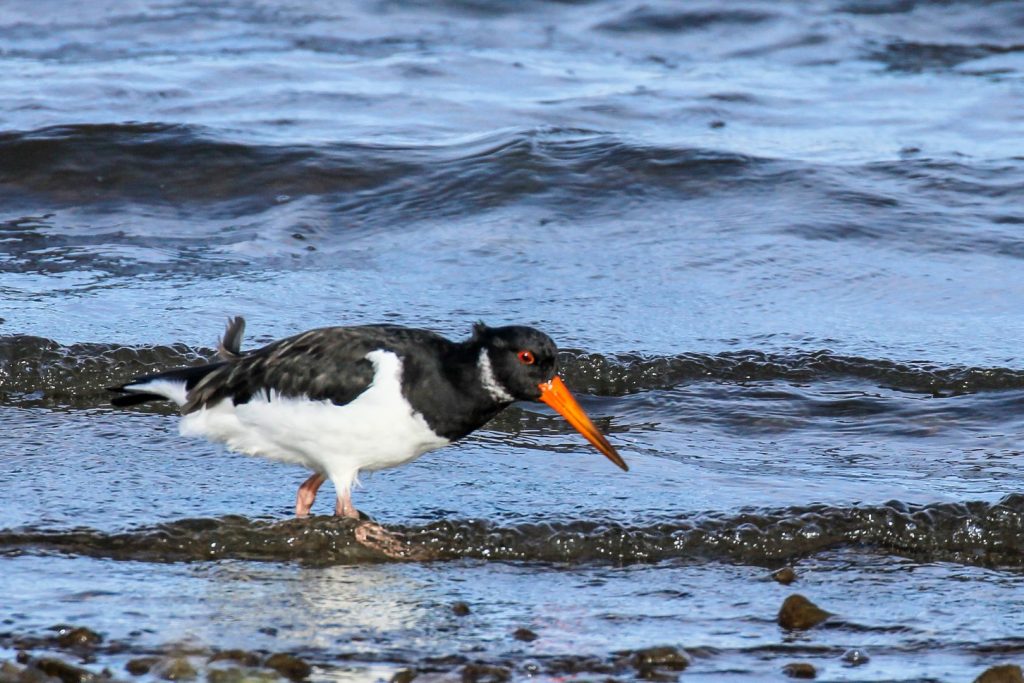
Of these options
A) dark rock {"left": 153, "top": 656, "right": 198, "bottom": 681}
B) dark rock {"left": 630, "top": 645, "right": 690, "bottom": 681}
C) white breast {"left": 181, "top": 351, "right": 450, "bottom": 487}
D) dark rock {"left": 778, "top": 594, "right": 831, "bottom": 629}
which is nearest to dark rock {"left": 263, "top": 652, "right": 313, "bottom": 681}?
dark rock {"left": 153, "top": 656, "right": 198, "bottom": 681}

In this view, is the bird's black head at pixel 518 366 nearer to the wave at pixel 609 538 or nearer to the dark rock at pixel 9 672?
the wave at pixel 609 538

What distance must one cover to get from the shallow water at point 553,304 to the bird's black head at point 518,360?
526mm

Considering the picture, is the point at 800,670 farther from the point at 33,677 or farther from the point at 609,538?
the point at 33,677

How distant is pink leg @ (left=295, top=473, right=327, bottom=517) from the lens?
18.6 feet

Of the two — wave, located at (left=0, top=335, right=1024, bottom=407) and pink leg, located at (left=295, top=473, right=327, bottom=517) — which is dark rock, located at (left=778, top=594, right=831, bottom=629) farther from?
wave, located at (left=0, top=335, right=1024, bottom=407)

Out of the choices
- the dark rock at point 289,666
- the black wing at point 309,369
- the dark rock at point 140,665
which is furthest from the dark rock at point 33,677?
the black wing at point 309,369

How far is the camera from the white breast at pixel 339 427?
17.5 feet

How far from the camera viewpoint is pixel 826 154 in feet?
37.8

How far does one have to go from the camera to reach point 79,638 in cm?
425

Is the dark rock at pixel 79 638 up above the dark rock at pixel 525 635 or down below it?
above

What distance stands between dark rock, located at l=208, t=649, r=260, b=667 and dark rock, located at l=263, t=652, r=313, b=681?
0.04 meters

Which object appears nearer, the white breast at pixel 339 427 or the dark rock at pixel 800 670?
the dark rock at pixel 800 670

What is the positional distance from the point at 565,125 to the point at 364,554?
7554 millimetres

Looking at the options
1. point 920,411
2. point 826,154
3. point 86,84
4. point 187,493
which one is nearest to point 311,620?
point 187,493
